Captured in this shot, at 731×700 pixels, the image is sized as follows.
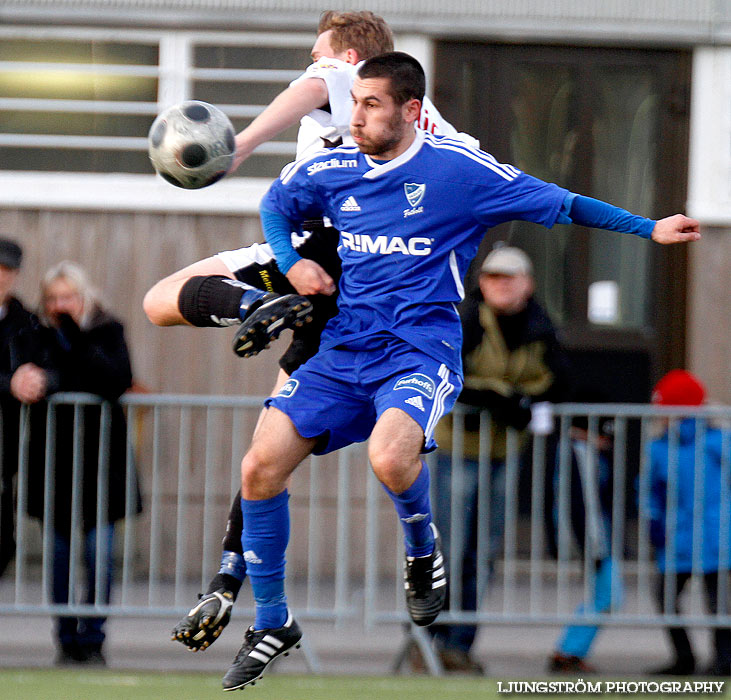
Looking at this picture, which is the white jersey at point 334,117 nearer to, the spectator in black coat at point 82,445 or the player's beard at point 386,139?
the player's beard at point 386,139

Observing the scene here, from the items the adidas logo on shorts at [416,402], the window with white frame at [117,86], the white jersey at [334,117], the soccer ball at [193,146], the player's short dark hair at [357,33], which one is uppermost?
the window with white frame at [117,86]

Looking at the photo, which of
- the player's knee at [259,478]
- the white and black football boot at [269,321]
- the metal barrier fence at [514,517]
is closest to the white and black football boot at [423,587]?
the player's knee at [259,478]

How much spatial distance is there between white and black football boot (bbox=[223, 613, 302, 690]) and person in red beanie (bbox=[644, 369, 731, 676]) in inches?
132

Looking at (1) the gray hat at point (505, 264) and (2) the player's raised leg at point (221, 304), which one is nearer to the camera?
(2) the player's raised leg at point (221, 304)

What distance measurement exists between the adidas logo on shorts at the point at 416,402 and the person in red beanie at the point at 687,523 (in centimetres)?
346

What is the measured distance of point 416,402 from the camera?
471 cm

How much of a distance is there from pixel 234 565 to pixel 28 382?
269cm

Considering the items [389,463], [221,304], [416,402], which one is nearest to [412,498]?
[389,463]

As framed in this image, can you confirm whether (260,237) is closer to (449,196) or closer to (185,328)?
(185,328)

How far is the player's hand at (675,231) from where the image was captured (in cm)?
459

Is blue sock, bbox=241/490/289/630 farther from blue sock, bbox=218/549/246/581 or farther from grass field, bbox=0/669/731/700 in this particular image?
grass field, bbox=0/669/731/700

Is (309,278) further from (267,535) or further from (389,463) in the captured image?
(267,535)

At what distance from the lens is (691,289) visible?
33.8 ft

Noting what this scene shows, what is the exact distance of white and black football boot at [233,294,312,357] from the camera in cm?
453
